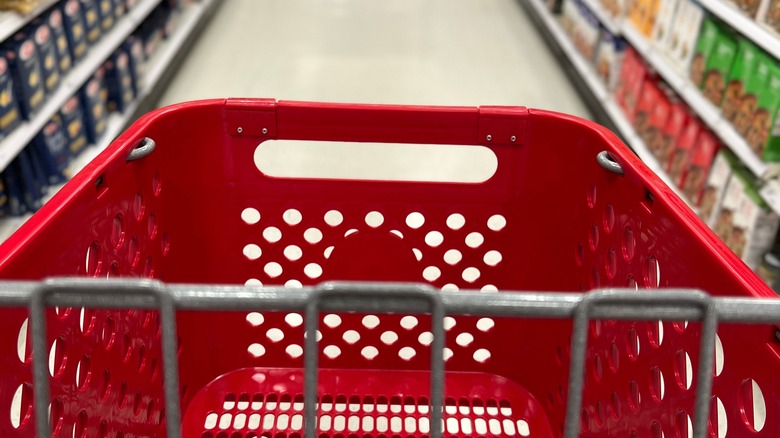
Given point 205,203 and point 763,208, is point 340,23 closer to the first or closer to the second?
point 763,208

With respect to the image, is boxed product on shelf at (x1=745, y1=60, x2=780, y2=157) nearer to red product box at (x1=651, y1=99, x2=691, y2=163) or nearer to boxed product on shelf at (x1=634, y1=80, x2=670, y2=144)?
red product box at (x1=651, y1=99, x2=691, y2=163)

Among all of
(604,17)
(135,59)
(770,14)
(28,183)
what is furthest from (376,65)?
(770,14)

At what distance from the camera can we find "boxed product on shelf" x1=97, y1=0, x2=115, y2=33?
3094 mm

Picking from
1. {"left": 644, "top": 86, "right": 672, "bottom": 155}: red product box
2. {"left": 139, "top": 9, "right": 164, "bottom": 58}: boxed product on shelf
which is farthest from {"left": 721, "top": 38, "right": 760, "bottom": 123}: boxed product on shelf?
{"left": 139, "top": 9, "right": 164, "bottom": 58}: boxed product on shelf

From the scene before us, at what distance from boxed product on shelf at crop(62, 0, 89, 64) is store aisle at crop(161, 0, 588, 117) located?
3.20ft

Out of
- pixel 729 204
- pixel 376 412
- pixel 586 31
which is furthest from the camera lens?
pixel 586 31

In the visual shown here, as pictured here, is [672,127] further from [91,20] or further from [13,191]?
[13,191]

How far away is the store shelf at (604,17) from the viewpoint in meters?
3.62

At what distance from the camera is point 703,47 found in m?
2.73

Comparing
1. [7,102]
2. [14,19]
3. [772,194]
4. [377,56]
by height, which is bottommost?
[377,56]

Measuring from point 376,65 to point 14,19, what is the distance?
2428 millimetres

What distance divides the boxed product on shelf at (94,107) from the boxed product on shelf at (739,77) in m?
2.39

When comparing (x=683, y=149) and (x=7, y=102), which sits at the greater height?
(x=7, y=102)

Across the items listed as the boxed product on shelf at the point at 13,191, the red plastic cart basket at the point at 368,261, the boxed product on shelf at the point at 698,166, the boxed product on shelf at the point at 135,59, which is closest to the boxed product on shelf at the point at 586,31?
the boxed product on shelf at the point at 135,59
